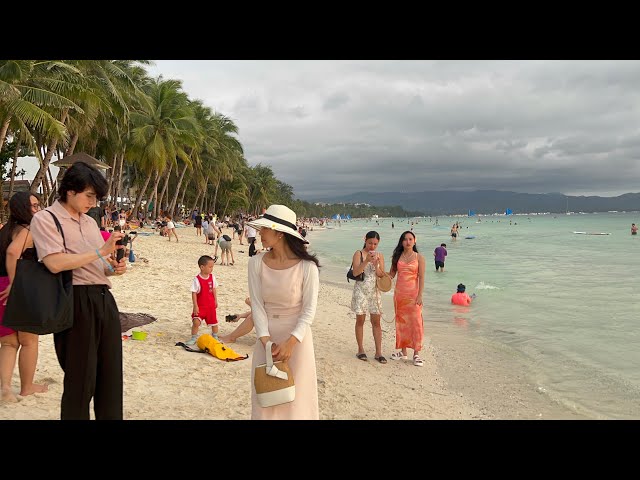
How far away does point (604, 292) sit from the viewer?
1460 centimetres

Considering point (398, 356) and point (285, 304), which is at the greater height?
point (285, 304)

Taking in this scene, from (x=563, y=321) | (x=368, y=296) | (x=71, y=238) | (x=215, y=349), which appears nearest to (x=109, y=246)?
(x=71, y=238)

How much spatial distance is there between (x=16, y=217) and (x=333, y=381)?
3665 mm

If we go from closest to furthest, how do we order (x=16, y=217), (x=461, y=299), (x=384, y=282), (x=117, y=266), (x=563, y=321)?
(x=117, y=266), (x=16, y=217), (x=384, y=282), (x=563, y=321), (x=461, y=299)

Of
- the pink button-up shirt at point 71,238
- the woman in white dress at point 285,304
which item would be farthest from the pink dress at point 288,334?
the pink button-up shirt at point 71,238

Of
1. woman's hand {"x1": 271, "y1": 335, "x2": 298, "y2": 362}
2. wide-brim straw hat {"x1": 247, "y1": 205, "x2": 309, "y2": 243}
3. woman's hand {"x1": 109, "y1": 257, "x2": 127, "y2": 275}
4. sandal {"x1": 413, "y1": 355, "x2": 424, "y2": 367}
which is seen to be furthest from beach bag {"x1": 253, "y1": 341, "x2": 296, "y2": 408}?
sandal {"x1": 413, "y1": 355, "x2": 424, "y2": 367}

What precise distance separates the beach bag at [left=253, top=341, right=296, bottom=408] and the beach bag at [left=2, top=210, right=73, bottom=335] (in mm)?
1060

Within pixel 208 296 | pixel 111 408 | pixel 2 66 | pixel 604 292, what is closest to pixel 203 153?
pixel 2 66

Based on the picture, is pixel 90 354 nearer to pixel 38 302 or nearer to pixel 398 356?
pixel 38 302

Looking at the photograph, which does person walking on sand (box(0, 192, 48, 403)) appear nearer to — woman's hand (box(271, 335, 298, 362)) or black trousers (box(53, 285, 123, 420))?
black trousers (box(53, 285, 123, 420))

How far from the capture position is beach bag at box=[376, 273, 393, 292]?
5977 millimetres

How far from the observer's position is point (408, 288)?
19.7 feet
